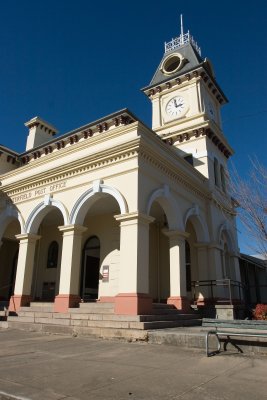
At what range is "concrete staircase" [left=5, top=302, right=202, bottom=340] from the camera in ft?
28.4

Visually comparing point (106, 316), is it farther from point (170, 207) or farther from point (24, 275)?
point (24, 275)

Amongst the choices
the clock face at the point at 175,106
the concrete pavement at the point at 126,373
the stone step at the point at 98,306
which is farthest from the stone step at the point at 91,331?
the clock face at the point at 175,106

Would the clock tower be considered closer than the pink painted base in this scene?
No

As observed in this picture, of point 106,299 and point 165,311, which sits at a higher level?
point 106,299

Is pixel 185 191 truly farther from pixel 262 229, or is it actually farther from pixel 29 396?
pixel 29 396

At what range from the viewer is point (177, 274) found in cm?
1191

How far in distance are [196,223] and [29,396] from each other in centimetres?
1229

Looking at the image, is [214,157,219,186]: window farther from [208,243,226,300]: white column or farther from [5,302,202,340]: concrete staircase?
[5,302,202,340]: concrete staircase

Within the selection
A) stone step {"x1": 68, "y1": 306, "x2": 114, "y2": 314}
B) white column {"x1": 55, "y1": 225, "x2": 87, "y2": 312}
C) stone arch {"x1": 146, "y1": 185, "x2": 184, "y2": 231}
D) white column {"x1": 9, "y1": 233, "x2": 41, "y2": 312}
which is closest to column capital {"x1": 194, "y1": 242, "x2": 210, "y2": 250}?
stone arch {"x1": 146, "y1": 185, "x2": 184, "y2": 231}

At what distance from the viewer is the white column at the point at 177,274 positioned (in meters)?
11.7

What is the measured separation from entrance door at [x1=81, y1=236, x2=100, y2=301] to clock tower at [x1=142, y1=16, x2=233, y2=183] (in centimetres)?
695

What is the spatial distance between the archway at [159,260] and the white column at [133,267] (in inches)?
169

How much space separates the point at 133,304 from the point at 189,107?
13.8m

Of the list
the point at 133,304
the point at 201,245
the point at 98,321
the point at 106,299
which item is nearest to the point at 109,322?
the point at 98,321
